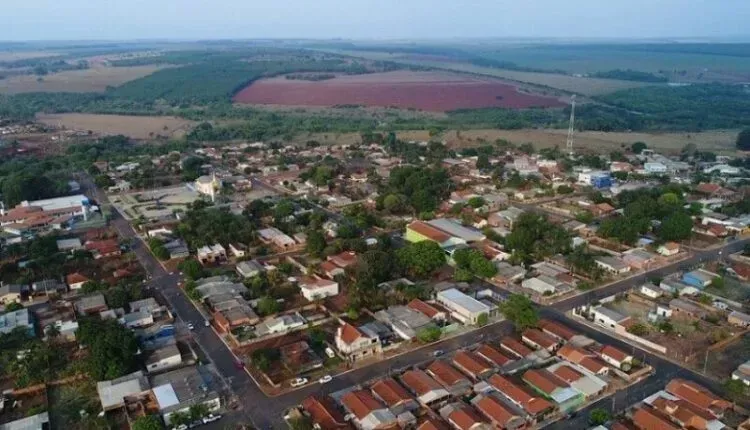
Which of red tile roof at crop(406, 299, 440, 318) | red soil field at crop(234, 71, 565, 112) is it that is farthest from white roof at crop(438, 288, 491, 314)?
red soil field at crop(234, 71, 565, 112)

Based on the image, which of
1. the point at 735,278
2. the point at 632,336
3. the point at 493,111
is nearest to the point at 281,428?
the point at 632,336

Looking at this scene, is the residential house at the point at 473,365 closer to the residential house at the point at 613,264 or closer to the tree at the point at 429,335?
the tree at the point at 429,335

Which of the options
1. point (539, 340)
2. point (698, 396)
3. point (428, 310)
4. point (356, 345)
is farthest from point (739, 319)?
point (356, 345)

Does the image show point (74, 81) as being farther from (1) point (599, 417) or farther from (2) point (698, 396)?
(2) point (698, 396)

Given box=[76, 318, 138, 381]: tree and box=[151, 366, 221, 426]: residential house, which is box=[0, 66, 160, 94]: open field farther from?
box=[151, 366, 221, 426]: residential house

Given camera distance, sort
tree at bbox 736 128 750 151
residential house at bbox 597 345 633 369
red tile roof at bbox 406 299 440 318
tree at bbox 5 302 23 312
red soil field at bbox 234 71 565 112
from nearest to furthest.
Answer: residential house at bbox 597 345 633 369
red tile roof at bbox 406 299 440 318
tree at bbox 5 302 23 312
tree at bbox 736 128 750 151
red soil field at bbox 234 71 565 112

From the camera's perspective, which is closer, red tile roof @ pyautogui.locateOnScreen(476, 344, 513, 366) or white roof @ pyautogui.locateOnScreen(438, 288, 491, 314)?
red tile roof @ pyautogui.locateOnScreen(476, 344, 513, 366)
